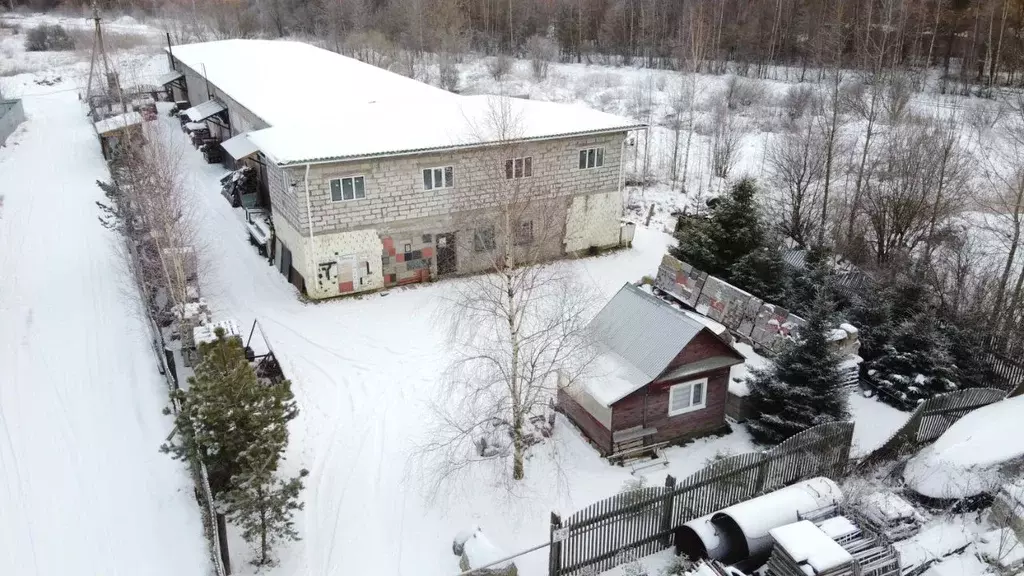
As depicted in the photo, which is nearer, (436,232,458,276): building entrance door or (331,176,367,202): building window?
(331,176,367,202): building window

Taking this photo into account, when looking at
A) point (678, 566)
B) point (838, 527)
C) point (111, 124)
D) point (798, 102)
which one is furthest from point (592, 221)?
point (111, 124)

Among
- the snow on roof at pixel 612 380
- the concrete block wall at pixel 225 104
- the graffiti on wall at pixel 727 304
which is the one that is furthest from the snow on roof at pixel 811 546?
the concrete block wall at pixel 225 104

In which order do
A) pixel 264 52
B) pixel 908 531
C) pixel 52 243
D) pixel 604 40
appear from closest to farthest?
pixel 908 531, pixel 52 243, pixel 264 52, pixel 604 40

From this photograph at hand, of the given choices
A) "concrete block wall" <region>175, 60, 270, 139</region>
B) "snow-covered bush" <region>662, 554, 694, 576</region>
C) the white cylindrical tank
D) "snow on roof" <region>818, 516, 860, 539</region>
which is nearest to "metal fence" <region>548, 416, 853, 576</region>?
"snow-covered bush" <region>662, 554, 694, 576</region>

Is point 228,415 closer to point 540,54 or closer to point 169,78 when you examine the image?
point 169,78

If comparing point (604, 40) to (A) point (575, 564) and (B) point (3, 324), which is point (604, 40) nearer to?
(B) point (3, 324)

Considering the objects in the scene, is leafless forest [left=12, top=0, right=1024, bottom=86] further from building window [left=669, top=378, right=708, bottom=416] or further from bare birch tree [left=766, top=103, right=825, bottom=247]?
building window [left=669, top=378, right=708, bottom=416]

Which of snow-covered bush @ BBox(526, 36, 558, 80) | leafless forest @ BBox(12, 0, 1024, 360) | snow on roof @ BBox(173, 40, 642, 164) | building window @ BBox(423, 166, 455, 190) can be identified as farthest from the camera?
snow-covered bush @ BBox(526, 36, 558, 80)

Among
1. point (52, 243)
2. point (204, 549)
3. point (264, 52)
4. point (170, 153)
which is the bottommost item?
point (204, 549)

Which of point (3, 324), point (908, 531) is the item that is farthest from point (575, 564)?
point (3, 324)
